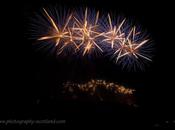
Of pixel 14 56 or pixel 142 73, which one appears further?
pixel 142 73

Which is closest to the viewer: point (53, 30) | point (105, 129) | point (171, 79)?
point (105, 129)

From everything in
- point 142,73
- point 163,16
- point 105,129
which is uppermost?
point 163,16

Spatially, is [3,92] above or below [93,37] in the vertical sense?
below

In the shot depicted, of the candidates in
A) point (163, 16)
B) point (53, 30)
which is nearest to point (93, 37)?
point (53, 30)

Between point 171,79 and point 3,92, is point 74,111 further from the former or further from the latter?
point 171,79

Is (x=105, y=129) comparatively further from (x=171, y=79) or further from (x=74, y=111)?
(x=171, y=79)

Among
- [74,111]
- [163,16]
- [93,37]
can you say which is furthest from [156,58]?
[74,111]

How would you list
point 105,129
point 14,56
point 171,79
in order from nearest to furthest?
point 105,129 < point 14,56 < point 171,79

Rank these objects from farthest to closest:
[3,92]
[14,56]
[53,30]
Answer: [14,56] → [53,30] → [3,92]

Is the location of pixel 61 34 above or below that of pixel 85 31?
below
